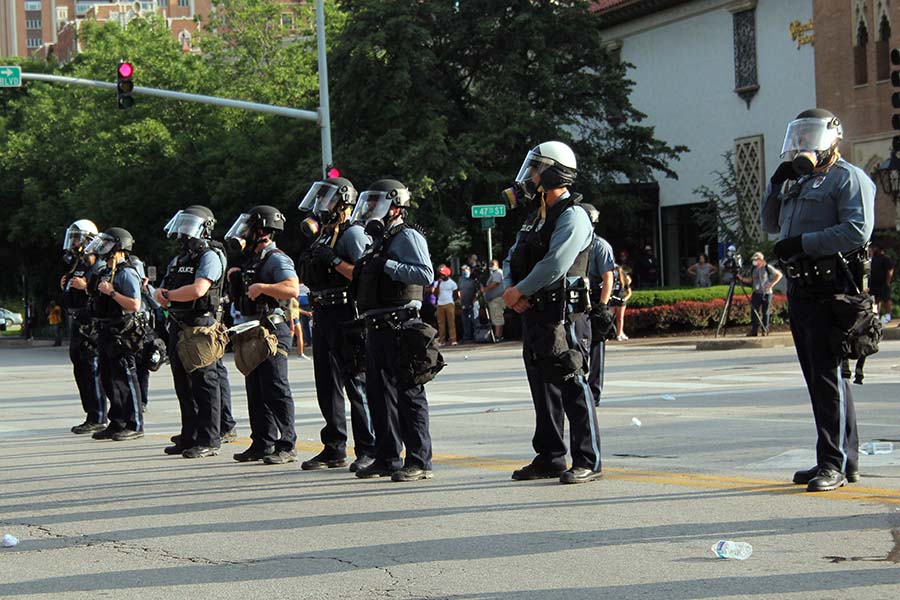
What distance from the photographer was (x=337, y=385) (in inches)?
413

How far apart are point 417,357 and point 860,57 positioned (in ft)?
92.5

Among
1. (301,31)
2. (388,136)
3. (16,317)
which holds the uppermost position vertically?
(301,31)

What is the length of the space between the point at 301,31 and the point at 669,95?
587 inches

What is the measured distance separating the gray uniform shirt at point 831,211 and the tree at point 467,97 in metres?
26.2

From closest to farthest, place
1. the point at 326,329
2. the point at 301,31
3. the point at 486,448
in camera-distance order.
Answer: the point at 326,329 < the point at 486,448 < the point at 301,31

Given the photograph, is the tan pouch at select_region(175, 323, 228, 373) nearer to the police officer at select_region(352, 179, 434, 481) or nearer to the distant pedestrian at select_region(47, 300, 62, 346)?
the police officer at select_region(352, 179, 434, 481)

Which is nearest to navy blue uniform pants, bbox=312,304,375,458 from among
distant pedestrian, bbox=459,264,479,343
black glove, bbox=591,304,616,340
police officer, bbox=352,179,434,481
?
police officer, bbox=352,179,434,481

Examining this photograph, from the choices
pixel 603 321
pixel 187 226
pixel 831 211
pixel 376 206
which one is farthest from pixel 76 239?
pixel 831 211

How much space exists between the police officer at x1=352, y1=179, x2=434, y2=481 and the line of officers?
11mm

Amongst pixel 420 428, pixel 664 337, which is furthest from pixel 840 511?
pixel 664 337

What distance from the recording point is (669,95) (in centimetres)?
4362

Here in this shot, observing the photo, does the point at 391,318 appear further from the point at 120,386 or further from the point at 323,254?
the point at 120,386

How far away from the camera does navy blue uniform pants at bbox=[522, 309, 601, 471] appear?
342 inches

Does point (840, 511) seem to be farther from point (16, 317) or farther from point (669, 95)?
point (16, 317)
